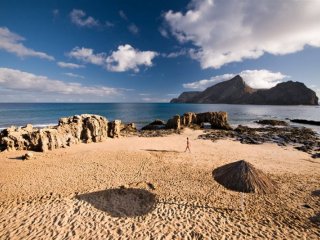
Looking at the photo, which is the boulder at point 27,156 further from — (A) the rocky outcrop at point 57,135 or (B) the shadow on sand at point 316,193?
(B) the shadow on sand at point 316,193

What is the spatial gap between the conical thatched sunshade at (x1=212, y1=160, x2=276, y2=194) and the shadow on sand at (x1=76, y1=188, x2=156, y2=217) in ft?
17.4

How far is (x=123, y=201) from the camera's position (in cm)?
1328

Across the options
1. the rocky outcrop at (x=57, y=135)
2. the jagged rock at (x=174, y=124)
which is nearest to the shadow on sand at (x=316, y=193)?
the rocky outcrop at (x=57, y=135)

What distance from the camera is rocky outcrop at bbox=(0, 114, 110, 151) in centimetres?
2458

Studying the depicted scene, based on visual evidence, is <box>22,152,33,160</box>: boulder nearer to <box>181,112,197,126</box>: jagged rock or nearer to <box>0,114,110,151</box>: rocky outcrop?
<box>0,114,110,151</box>: rocky outcrop

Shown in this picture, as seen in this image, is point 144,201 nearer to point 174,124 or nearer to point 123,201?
point 123,201

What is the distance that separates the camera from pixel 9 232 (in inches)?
404

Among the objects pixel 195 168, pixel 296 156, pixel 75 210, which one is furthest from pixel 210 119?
pixel 75 210

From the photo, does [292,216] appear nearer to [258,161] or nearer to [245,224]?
[245,224]

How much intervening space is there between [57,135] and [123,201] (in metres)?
18.3

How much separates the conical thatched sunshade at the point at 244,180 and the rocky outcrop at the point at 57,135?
2318 cm

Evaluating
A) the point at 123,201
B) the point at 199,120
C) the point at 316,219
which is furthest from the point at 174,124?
the point at 316,219

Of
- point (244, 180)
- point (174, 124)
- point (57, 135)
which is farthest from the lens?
point (174, 124)

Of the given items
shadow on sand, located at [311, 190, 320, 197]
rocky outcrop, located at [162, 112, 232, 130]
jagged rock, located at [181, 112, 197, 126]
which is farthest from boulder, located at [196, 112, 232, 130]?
shadow on sand, located at [311, 190, 320, 197]
